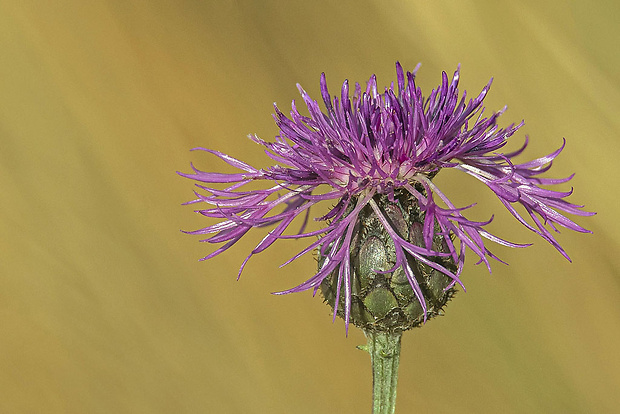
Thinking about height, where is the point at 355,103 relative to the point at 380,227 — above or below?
above

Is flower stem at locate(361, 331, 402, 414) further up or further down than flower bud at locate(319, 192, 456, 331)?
further down

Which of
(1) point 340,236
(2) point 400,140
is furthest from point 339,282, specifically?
(2) point 400,140

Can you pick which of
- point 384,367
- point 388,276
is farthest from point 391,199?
point 384,367

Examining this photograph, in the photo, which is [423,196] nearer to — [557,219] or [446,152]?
[446,152]

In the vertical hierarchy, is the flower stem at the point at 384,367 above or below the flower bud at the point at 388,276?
below
